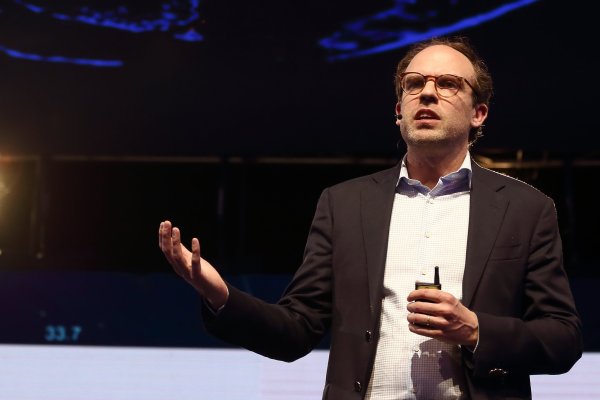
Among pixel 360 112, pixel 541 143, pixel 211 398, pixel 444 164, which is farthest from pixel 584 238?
pixel 444 164

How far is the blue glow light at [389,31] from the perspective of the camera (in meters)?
3.62

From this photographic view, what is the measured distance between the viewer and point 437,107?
187 cm

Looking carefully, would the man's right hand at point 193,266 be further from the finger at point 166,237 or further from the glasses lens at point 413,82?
the glasses lens at point 413,82

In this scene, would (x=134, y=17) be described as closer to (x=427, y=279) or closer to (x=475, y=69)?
(x=475, y=69)

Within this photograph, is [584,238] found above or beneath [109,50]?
beneath

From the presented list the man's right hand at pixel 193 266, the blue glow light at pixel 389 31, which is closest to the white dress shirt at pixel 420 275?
the man's right hand at pixel 193 266

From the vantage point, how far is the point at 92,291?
12.3 feet

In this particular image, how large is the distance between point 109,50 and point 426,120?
7.52 ft

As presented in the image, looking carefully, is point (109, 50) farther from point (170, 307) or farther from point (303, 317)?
point (303, 317)

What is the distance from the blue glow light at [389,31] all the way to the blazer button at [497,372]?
2.26 metres

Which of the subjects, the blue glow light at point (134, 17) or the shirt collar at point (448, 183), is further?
the blue glow light at point (134, 17)

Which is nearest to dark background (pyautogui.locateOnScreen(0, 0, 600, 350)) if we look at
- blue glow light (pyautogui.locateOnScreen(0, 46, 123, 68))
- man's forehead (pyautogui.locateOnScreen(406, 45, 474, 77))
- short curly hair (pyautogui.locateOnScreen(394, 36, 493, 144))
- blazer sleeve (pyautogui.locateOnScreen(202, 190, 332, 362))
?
blue glow light (pyautogui.locateOnScreen(0, 46, 123, 68))

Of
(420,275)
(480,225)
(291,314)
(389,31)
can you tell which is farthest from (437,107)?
(389,31)

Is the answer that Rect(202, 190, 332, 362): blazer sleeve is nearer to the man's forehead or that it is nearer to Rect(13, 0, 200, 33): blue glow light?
the man's forehead
